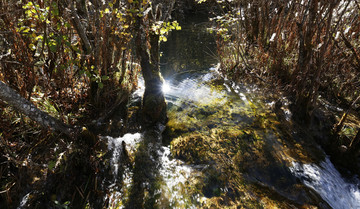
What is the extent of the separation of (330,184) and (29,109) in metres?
3.49

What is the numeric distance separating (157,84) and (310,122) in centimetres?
254

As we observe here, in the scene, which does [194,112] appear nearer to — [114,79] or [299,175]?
[114,79]

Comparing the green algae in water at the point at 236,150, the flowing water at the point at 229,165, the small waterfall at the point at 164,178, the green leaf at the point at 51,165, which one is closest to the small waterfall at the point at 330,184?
the flowing water at the point at 229,165

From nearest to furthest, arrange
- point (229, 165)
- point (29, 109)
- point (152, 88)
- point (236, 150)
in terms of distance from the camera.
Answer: point (29, 109)
point (229, 165)
point (236, 150)
point (152, 88)

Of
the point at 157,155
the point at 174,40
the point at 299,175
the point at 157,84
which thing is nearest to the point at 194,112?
the point at 157,84

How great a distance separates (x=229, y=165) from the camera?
2.52 metres

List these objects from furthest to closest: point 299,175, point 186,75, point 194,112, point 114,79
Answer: point 186,75 → point 194,112 → point 114,79 → point 299,175

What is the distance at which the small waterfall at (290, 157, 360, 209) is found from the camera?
2.23 m

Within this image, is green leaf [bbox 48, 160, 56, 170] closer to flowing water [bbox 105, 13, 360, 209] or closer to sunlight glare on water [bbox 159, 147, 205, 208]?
flowing water [bbox 105, 13, 360, 209]

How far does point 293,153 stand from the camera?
8.81ft

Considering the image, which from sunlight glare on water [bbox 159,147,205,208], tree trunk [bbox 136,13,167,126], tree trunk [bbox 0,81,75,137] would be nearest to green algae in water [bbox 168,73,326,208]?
sunlight glare on water [bbox 159,147,205,208]

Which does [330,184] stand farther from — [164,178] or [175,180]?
[164,178]

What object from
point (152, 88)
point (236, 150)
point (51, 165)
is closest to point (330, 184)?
point (236, 150)

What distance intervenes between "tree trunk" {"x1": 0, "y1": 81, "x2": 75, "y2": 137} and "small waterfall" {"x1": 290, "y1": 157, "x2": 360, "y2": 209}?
2.87 metres
